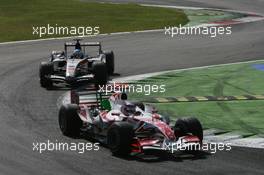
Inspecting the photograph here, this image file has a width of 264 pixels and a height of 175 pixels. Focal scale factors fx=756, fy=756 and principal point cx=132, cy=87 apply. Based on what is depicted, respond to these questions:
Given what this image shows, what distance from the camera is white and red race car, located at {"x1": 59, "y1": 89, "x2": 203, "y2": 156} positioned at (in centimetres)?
1576

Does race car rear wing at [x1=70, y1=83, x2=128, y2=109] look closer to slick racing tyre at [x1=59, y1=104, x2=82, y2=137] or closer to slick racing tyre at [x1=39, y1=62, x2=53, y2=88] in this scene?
slick racing tyre at [x1=59, y1=104, x2=82, y2=137]

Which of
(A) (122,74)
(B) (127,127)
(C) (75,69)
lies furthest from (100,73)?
(B) (127,127)

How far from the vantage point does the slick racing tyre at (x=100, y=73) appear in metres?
25.3

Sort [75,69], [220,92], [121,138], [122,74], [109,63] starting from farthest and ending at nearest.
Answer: [122,74]
[109,63]
[75,69]
[220,92]
[121,138]

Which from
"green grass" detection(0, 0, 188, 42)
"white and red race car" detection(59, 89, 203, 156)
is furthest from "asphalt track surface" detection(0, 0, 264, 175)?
"green grass" detection(0, 0, 188, 42)

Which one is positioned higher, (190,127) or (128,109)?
(128,109)

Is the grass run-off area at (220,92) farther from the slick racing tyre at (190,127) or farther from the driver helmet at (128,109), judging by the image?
the driver helmet at (128,109)

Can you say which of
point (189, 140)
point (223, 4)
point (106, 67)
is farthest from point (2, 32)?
point (189, 140)

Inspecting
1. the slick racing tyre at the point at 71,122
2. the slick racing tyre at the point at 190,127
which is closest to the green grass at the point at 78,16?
the slick racing tyre at the point at 71,122

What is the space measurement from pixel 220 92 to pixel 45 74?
19.8 ft

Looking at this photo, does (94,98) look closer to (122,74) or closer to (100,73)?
(100,73)

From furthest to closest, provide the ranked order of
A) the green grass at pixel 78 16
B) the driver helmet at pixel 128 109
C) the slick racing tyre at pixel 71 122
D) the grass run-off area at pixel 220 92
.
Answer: the green grass at pixel 78 16
the grass run-off area at pixel 220 92
the slick racing tyre at pixel 71 122
the driver helmet at pixel 128 109

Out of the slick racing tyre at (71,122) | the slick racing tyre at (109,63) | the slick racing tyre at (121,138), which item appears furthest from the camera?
the slick racing tyre at (109,63)

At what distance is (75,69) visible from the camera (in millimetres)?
25766
